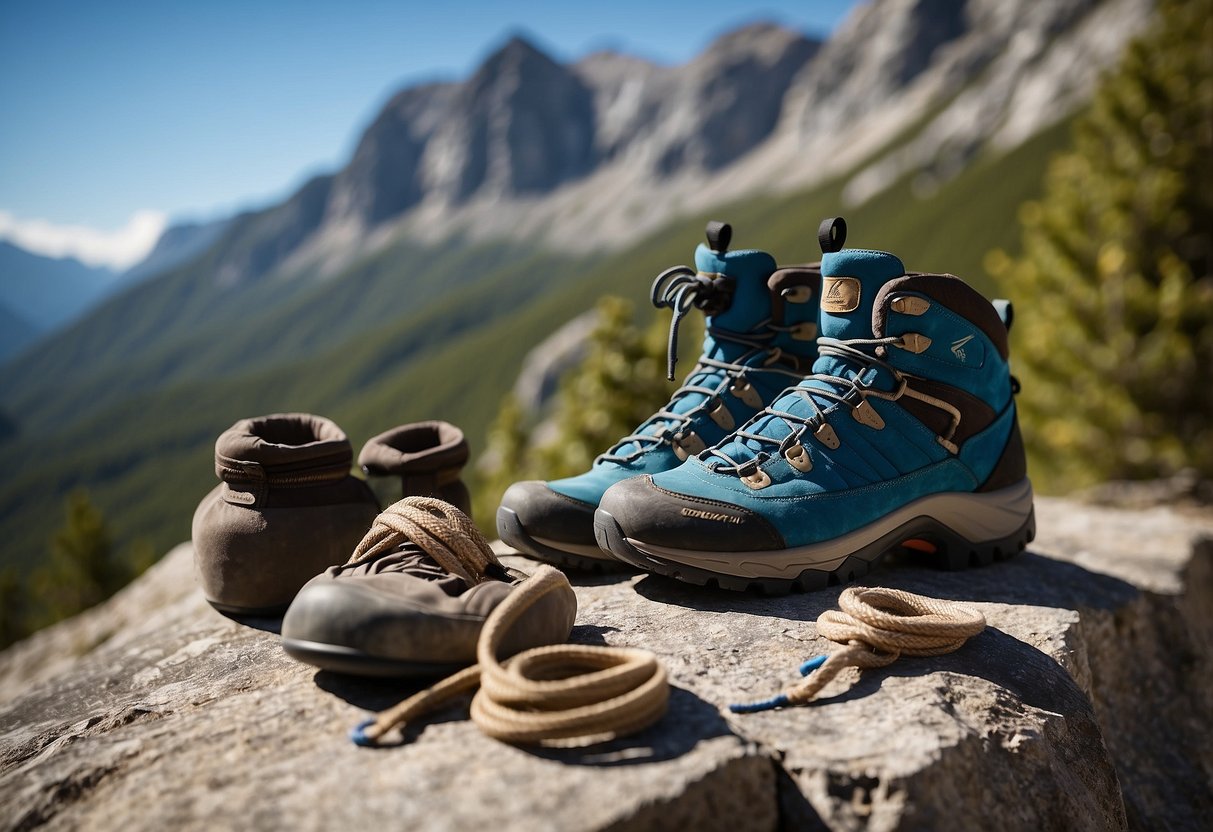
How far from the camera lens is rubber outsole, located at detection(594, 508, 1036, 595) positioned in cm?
264

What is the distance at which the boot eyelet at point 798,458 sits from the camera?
9.02 ft

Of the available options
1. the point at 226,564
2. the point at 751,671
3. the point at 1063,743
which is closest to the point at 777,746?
the point at 751,671

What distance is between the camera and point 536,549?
3057 mm

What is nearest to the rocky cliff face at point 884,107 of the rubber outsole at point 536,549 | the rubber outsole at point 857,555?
the rubber outsole at point 857,555

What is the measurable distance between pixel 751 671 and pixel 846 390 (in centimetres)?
113

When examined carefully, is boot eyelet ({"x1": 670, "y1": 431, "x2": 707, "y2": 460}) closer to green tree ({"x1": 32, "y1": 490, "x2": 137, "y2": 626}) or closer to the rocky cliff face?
green tree ({"x1": 32, "y1": 490, "x2": 137, "y2": 626})

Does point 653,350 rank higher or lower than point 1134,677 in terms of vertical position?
higher

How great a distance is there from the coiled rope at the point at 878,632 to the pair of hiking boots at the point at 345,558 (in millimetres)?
671

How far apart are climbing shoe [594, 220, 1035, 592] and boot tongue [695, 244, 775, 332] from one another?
16.3 inches

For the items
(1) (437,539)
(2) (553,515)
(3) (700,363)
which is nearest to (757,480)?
(2) (553,515)

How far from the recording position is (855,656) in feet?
7.04

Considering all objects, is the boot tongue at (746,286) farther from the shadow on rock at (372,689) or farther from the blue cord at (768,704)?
the shadow on rock at (372,689)

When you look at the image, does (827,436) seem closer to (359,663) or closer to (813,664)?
(813,664)

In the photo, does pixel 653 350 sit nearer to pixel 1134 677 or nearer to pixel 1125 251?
pixel 1125 251
